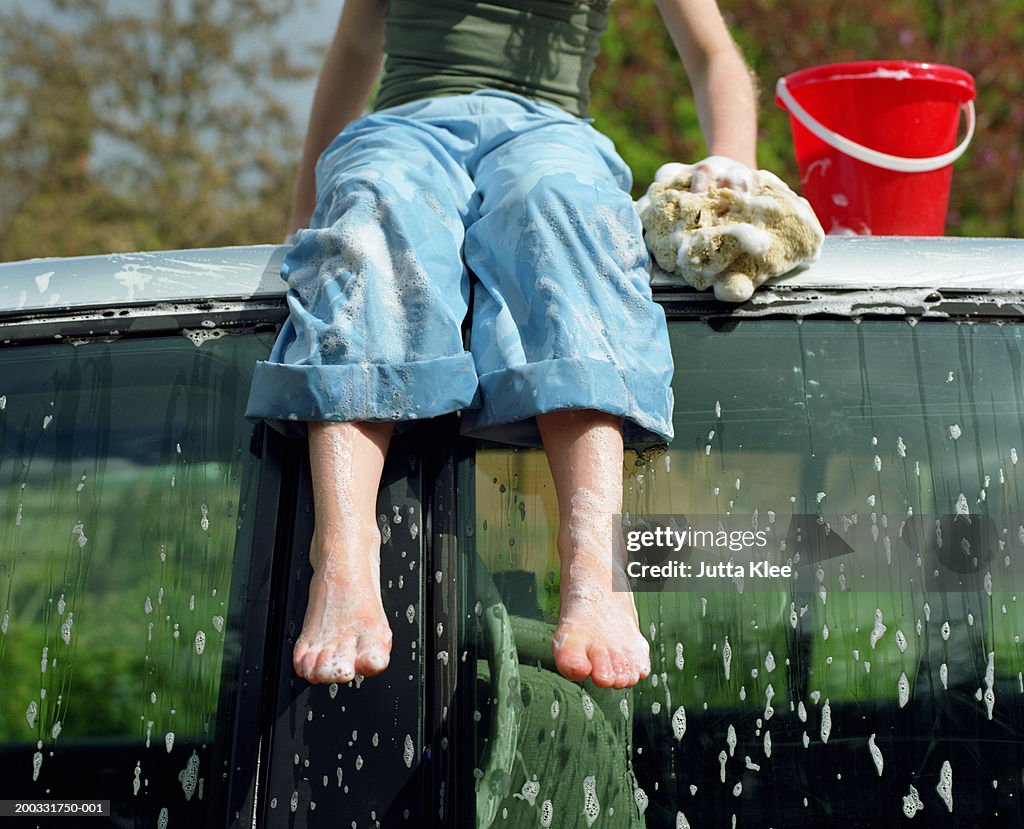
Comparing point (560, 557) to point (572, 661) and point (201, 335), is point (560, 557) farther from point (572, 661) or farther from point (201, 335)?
point (201, 335)

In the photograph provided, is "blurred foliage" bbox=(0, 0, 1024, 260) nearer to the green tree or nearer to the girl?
the green tree

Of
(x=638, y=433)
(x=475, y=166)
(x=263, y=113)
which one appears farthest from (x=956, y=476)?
(x=263, y=113)

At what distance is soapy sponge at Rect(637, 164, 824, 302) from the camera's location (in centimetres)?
146

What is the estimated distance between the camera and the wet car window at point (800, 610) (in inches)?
49.9

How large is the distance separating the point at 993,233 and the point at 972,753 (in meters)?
6.88

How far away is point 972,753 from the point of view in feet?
4.19

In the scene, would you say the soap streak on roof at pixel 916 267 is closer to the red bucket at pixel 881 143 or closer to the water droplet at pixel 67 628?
the red bucket at pixel 881 143

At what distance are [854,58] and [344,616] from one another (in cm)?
720

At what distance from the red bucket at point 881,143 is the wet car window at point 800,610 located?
760 mm

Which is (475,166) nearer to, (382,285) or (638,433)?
(382,285)

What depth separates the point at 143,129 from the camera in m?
10.4

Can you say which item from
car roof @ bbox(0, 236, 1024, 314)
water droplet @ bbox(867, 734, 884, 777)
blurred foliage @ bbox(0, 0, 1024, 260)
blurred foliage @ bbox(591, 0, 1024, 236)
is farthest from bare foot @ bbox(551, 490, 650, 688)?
blurred foliage @ bbox(0, 0, 1024, 260)

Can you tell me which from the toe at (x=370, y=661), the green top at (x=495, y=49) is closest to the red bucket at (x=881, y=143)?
the green top at (x=495, y=49)

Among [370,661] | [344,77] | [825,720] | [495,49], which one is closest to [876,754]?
[825,720]
